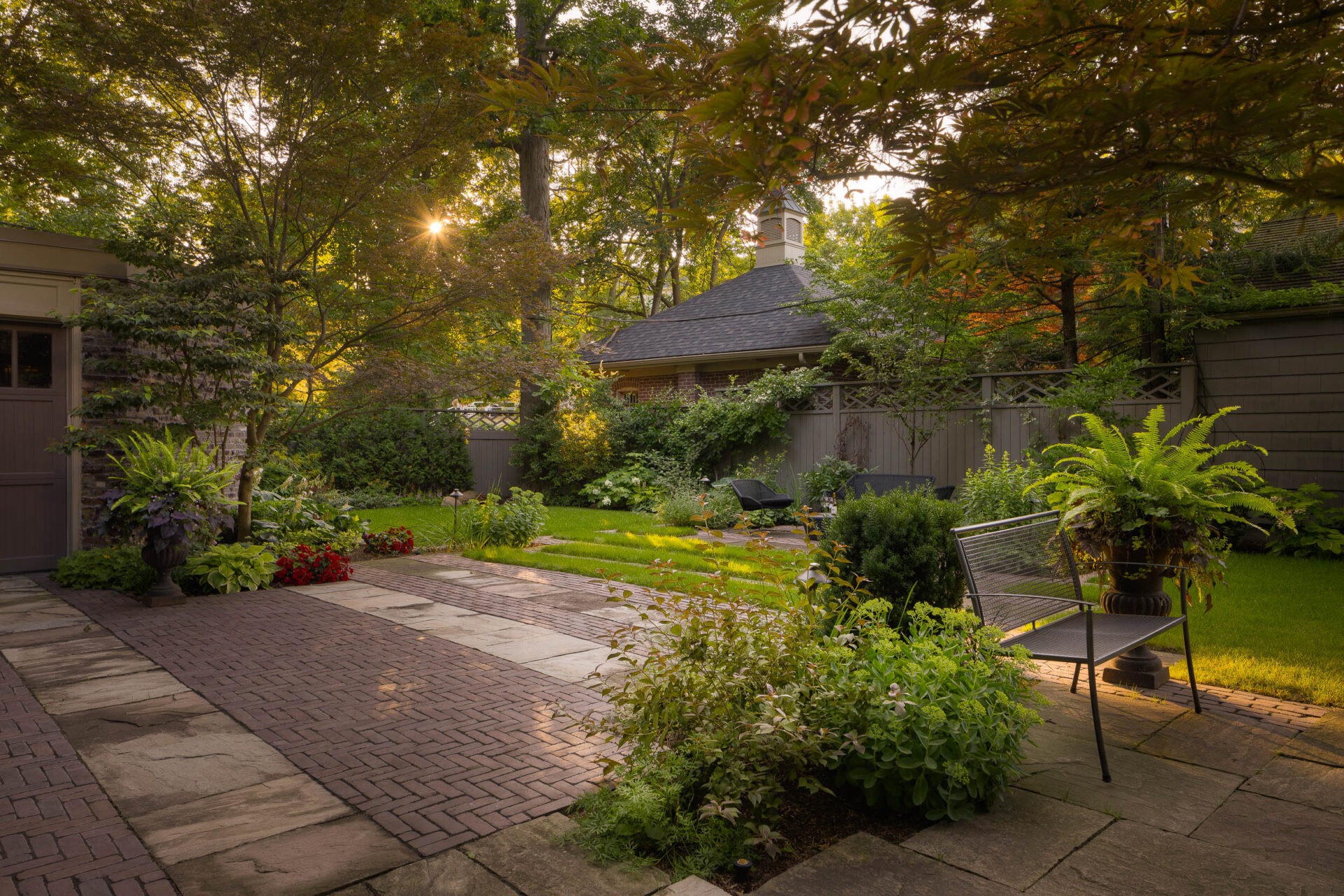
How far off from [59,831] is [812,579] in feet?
10.7

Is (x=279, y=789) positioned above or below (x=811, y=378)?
below

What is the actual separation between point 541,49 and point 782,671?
16694 mm

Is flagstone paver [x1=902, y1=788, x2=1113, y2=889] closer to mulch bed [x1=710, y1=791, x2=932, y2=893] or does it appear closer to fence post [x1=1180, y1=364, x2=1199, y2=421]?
mulch bed [x1=710, y1=791, x2=932, y2=893]

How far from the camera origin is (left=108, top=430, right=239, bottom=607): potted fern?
7012mm

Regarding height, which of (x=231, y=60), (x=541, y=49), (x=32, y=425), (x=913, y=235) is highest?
(x=541, y=49)

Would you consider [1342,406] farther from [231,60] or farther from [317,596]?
[231,60]

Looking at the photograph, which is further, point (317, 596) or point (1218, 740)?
point (317, 596)

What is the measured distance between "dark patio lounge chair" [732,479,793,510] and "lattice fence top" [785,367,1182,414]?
72.7 inches

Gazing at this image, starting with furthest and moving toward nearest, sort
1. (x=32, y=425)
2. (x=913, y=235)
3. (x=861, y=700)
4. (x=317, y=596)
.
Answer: (x=32, y=425) → (x=317, y=596) → (x=861, y=700) → (x=913, y=235)

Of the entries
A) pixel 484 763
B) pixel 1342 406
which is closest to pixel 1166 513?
pixel 484 763

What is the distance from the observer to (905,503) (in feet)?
14.9

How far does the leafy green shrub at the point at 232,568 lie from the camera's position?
763 cm

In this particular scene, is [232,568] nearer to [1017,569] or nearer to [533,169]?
[1017,569]

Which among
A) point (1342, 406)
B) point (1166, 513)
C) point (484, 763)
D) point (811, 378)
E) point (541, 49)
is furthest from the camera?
point (541, 49)
